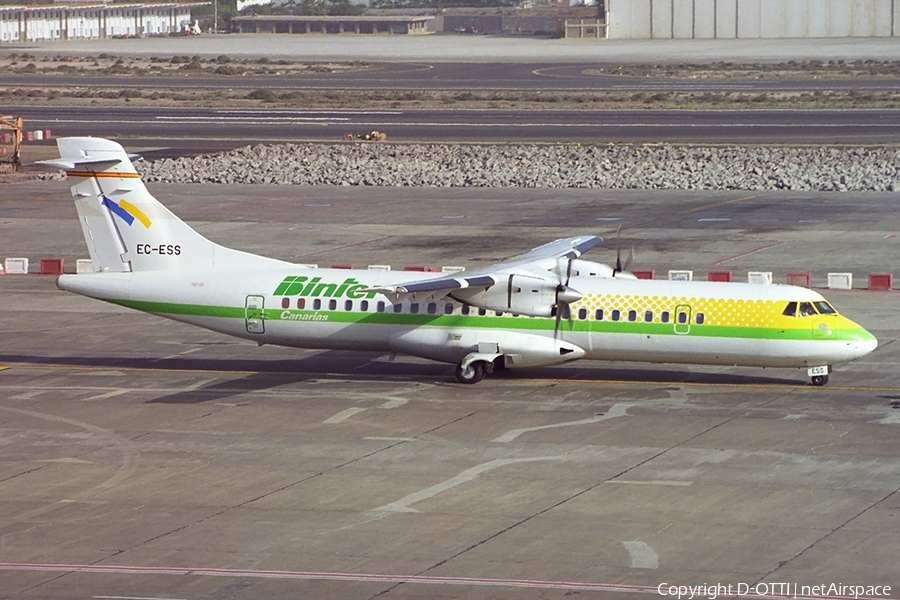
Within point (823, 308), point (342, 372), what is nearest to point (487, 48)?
point (342, 372)

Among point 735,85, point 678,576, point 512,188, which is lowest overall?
point 678,576

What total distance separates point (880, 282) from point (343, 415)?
21300 millimetres

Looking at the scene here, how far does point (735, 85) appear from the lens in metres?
114

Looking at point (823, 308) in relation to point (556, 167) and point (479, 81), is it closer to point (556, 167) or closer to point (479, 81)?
point (556, 167)

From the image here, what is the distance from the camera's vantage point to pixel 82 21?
609 ft

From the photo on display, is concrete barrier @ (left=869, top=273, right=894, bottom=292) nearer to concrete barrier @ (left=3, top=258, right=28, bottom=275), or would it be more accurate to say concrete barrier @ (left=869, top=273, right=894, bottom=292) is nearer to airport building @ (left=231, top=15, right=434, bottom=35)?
concrete barrier @ (left=3, top=258, right=28, bottom=275)

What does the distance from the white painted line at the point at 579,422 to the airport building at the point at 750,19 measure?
463 ft

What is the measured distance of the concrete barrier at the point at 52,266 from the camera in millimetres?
45794

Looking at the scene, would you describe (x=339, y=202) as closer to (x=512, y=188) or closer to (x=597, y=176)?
(x=512, y=188)

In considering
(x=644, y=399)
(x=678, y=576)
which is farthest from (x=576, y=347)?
(x=678, y=576)

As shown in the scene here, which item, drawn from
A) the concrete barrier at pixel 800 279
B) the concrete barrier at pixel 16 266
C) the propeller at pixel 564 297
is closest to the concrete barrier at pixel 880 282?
the concrete barrier at pixel 800 279

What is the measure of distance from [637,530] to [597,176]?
47437mm

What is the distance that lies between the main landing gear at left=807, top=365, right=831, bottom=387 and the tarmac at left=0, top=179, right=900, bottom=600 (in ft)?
0.82

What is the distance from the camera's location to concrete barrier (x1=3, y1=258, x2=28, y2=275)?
46531 mm
